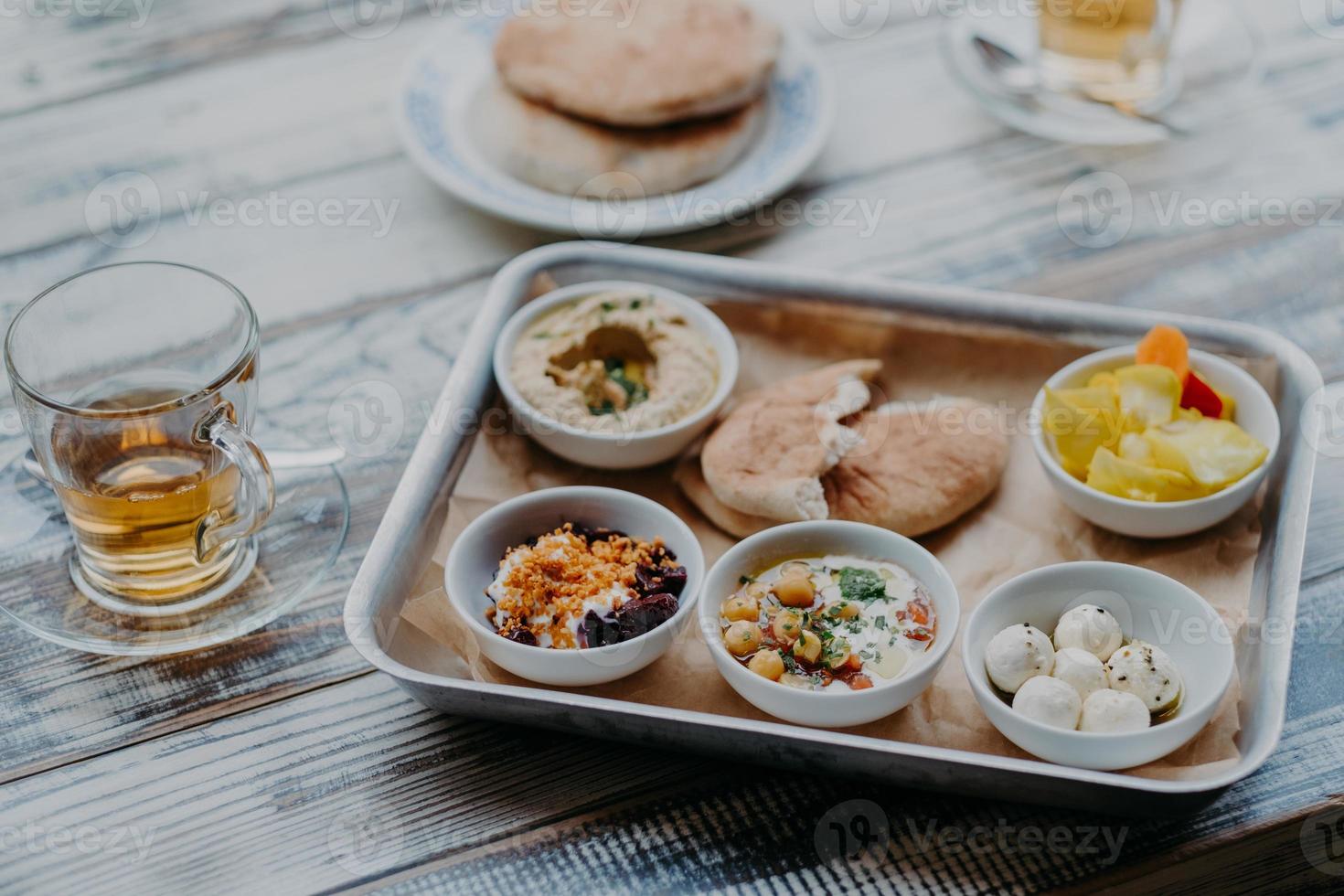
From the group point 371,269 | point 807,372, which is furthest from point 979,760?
point 371,269

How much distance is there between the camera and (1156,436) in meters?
1.93

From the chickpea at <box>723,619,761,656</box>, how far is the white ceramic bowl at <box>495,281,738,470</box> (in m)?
0.42

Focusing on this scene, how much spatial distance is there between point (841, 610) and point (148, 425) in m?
0.98

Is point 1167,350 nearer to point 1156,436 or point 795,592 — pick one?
point 1156,436

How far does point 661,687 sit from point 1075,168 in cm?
163

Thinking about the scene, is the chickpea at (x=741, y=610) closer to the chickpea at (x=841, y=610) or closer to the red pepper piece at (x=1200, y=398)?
the chickpea at (x=841, y=610)

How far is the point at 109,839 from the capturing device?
65.0 inches

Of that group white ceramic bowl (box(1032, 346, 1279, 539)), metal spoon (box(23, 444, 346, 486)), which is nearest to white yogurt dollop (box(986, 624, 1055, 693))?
white ceramic bowl (box(1032, 346, 1279, 539))

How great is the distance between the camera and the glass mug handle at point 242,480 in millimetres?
1762

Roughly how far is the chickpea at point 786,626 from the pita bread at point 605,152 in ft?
3.74

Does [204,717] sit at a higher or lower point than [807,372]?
lower

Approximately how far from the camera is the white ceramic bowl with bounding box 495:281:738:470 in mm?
2027

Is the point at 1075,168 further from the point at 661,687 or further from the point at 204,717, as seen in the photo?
the point at 204,717

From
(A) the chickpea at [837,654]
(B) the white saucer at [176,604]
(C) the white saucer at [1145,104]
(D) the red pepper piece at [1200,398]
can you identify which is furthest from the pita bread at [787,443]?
(C) the white saucer at [1145,104]
